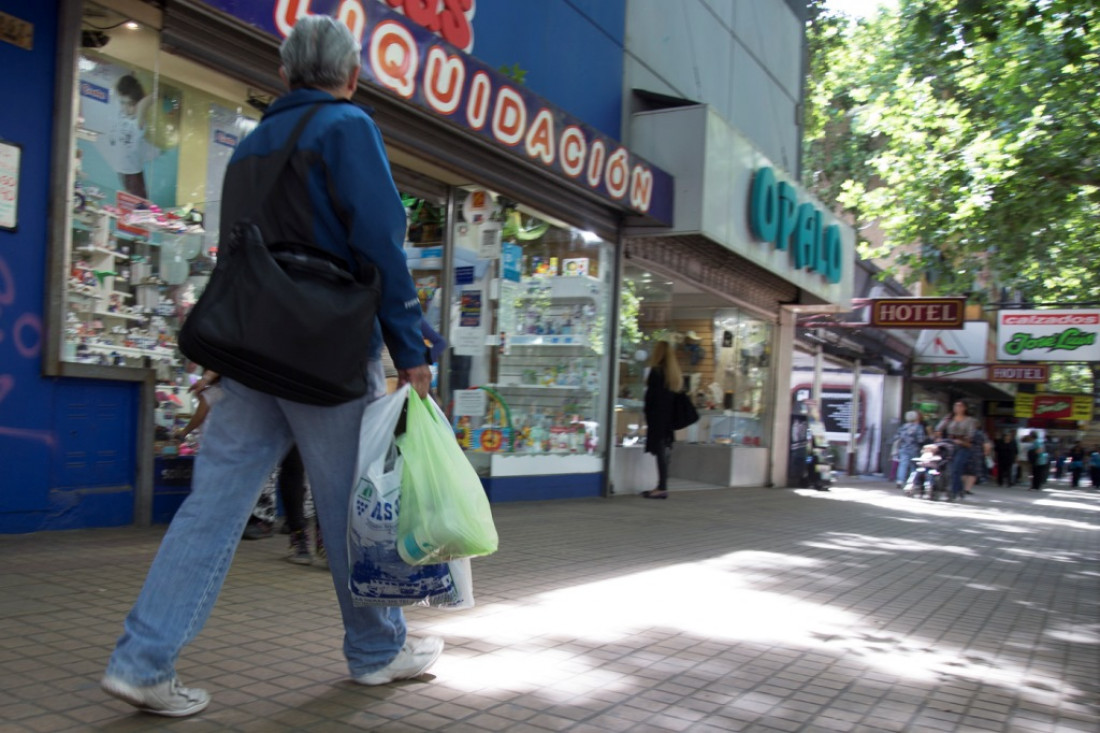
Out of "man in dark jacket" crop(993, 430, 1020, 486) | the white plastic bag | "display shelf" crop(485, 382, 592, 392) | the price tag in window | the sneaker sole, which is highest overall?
the price tag in window

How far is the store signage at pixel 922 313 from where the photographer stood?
66.2 feet

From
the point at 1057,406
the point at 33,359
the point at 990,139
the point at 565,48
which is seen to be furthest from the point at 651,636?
the point at 1057,406

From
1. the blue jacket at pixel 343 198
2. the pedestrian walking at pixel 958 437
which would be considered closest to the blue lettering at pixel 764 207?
the pedestrian walking at pixel 958 437

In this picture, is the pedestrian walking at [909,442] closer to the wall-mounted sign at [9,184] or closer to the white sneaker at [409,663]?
the wall-mounted sign at [9,184]

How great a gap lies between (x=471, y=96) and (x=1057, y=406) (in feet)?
124

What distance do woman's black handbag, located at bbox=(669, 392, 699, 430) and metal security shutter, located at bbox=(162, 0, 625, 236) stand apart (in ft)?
6.65

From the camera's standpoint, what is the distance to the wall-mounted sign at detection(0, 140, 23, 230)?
16.6 feet

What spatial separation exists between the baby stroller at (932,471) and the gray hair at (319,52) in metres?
16.3

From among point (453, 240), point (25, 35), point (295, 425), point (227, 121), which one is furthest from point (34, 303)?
point (453, 240)

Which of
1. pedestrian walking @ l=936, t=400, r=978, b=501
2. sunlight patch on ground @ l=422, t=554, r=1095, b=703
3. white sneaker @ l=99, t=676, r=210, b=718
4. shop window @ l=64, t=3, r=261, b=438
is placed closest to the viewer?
white sneaker @ l=99, t=676, r=210, b=718

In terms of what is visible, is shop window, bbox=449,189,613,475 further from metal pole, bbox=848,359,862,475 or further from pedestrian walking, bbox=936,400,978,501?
metal pole, bbox=848,359,862,475

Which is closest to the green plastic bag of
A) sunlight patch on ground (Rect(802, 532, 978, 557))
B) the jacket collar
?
the jacket collar

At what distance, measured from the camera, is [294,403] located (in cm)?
269

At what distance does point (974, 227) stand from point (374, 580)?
1308 cm
